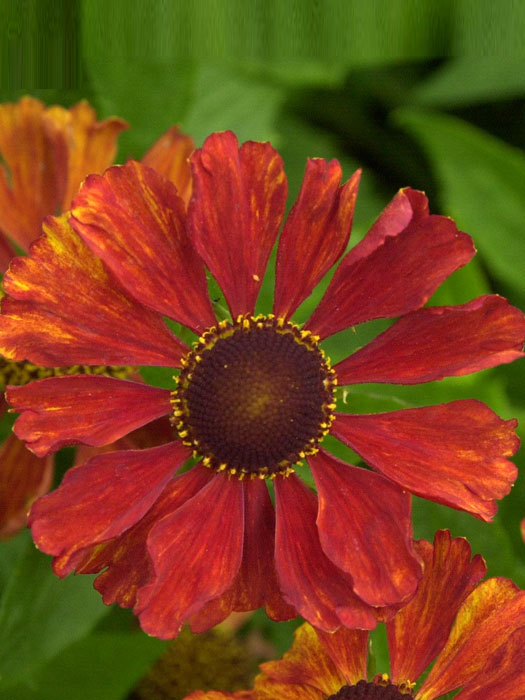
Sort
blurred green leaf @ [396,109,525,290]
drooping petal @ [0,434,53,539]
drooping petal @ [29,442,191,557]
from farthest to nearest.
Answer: blurred green leaf @ [396,109,525,290], drooping petal @ [0,434,53,539], drooping petal @ [29,442,191,557]

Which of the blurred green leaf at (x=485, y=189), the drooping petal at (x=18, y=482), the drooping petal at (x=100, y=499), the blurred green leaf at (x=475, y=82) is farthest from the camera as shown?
the blurred green leaf at (x=475, y=82)

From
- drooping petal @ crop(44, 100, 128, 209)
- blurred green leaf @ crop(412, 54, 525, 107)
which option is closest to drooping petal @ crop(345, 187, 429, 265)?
drooping petal @ crop(44, 100, 128, 209)

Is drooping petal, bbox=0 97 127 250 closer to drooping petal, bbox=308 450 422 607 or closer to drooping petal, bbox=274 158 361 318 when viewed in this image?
drooping petal, bbox=274 158 361 318

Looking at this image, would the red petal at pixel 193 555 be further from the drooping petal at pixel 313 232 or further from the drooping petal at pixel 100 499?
the drooping petal at pixel 313 232

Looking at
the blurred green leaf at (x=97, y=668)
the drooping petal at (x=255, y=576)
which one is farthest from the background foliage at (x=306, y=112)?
the drooping petal at (x=255, y=576)

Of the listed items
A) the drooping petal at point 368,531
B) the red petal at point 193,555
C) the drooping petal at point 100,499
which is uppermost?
the drooping petal at point 100,499

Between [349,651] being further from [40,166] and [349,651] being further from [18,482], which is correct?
[40,166]

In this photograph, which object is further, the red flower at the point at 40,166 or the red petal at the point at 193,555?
the red flower at the point at 40,166

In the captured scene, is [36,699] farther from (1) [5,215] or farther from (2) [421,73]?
(2) [421,73]

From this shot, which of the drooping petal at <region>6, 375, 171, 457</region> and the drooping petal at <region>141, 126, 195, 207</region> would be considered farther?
the drooping petal at <region>141, 126, 195, 207</region>
